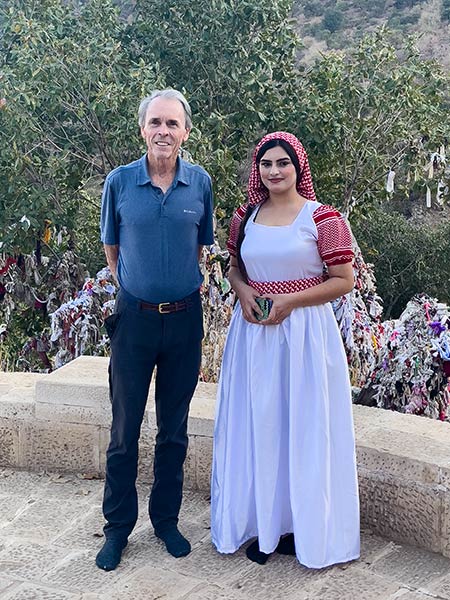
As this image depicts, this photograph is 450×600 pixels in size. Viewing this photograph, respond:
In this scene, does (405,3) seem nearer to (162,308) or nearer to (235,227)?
(235,227)

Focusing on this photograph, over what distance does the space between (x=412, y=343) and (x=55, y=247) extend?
166 inches

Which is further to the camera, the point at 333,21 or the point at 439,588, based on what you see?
the point at 333,21

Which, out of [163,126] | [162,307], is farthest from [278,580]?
[163,126]

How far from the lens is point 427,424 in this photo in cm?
347

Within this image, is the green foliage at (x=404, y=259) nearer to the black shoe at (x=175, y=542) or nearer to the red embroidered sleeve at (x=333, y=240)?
the black shoe at (x=175, y=542)

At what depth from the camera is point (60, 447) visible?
153 inches

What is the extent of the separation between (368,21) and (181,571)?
21071 mm

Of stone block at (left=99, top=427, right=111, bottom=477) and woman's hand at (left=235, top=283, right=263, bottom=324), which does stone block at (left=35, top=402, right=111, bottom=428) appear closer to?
stone block at (left=99, top=427, right=111, bottom=477)

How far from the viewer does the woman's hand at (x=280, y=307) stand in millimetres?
2926

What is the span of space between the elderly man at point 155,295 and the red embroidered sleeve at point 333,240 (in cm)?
44

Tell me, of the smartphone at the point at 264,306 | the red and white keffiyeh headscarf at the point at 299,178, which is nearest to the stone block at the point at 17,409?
the smartphone at the point at 264,306

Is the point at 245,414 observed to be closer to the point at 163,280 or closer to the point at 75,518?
the point at 163,280

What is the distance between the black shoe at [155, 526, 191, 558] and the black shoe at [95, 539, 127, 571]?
0.16m

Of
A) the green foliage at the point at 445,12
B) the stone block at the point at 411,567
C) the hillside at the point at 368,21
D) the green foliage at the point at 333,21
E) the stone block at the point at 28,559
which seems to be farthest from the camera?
the green foliage at the point at 333,21
